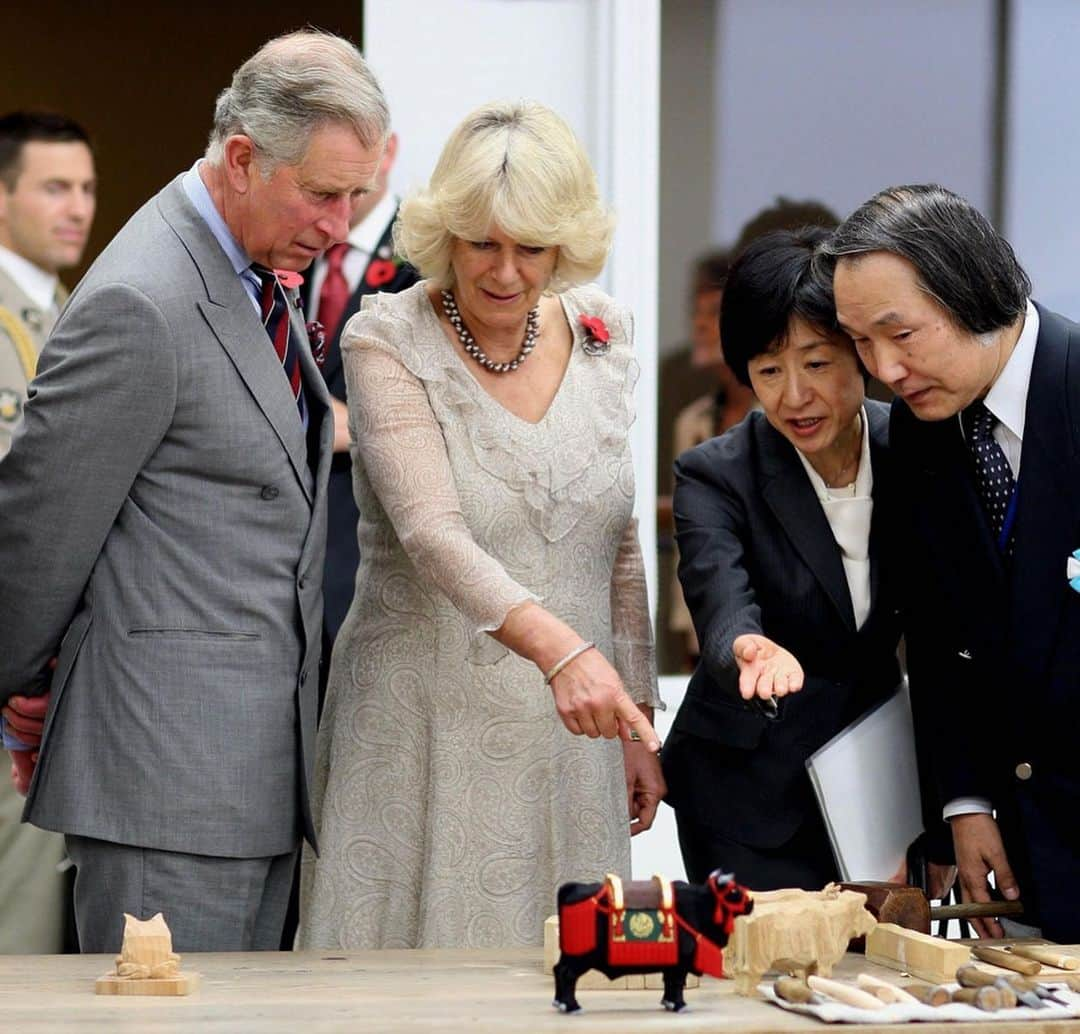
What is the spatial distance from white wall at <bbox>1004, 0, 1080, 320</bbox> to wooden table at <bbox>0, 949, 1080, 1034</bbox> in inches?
113

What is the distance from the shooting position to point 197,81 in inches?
202

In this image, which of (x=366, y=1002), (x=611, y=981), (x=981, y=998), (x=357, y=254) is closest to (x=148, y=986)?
(x=366, y=1002)

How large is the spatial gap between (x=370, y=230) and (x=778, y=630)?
6.17 feet

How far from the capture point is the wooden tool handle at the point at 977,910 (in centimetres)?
251

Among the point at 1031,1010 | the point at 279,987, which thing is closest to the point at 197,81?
the point at 279,987

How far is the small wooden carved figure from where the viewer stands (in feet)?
6.91

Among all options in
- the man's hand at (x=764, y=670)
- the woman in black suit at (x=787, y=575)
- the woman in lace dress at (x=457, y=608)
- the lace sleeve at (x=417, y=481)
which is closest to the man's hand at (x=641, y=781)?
the woman in lace dress at (x=457, y=608)

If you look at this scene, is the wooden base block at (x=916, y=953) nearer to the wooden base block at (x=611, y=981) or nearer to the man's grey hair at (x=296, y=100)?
the wooden base block at (x=611, y=981)

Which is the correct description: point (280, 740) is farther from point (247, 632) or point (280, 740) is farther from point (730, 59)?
point (730, 59)

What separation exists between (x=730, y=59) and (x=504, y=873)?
253 cm

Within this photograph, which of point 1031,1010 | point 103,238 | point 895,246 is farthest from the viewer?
point 103,238

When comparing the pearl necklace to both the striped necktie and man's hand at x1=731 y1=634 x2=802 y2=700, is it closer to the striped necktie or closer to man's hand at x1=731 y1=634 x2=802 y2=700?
the striped necktie

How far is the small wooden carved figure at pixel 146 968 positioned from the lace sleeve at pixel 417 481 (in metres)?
0.67

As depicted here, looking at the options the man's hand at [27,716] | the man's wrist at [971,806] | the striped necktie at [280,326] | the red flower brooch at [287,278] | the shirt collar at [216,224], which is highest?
the shirt collar at [216,224]
